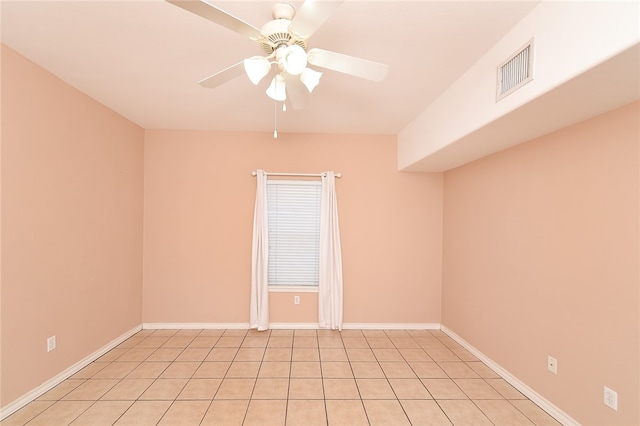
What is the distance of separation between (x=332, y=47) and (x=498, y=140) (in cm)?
151

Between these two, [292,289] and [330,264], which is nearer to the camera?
[330,264]

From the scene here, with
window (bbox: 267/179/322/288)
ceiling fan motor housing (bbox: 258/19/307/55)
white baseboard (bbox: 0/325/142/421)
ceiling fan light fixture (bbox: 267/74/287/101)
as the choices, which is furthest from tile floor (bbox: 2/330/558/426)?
ceiling fan motor housing (bbox: 258/19/307/55)

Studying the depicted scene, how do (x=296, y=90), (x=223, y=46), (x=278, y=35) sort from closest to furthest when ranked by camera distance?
(x=278, y=35) → (x=296, y=90) → (x=223, y=46)

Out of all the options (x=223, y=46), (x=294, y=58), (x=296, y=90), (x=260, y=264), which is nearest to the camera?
(x=294, y=58)

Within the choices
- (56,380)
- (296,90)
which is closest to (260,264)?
(56,380)

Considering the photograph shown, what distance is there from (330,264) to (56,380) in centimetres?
278

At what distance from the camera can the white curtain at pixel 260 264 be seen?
12.2 ft

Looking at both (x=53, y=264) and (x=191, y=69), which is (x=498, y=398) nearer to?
(x=191, y=69)

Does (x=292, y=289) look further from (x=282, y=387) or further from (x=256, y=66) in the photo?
(x=256, y=66)

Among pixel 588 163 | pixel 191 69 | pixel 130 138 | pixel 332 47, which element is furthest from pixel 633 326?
pixel 130 138

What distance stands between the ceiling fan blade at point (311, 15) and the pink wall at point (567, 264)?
1847mm

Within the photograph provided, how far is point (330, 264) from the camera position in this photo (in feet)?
12.4

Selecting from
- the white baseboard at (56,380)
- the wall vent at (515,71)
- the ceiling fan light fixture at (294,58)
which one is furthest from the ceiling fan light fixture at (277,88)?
the white baseboard at (56,380)

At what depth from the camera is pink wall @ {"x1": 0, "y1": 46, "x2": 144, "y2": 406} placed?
83.1 inches
